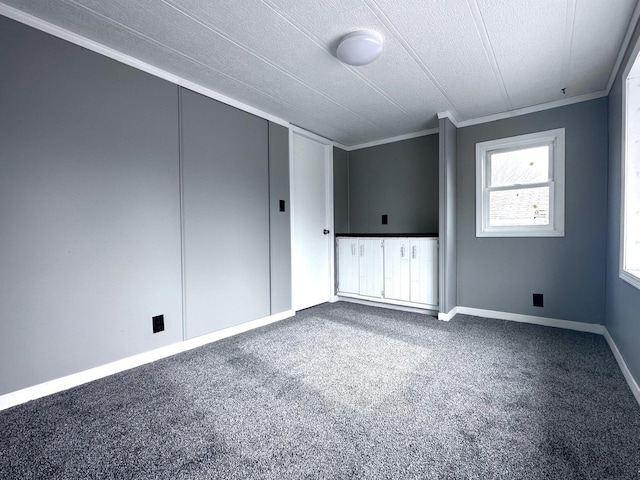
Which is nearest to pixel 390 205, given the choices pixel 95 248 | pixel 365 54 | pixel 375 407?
pixel 365 54

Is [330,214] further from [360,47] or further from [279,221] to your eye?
[360,47]

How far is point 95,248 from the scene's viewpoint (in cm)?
208

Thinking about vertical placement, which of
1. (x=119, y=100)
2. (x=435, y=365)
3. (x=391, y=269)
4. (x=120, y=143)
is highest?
(x=119, y=100)

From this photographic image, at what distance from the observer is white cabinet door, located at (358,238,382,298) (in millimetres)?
3963

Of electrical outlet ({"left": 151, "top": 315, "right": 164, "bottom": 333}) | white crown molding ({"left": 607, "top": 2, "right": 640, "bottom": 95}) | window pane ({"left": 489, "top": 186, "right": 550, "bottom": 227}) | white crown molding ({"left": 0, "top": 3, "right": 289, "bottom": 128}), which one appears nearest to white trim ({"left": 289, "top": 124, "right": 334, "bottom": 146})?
white crown molding ({"left": 0, "top": 3, "right": 289, "bottom": 128})

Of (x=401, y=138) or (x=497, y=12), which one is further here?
(x=401, y=138)

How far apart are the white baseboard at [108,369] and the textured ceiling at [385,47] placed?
221 cm

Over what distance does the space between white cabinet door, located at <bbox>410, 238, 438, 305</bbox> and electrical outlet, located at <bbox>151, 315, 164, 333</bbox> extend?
2.68 meters

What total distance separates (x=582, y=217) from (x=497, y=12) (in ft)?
7.11

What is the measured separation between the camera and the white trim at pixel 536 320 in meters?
2.92

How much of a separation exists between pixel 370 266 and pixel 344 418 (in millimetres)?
2578

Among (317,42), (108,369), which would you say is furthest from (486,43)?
(108,369)

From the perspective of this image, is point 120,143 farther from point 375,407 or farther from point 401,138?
point 401,138

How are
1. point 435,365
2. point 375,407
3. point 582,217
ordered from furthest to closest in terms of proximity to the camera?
1. point 582,217
2. point 435,365
3. point 375,407
